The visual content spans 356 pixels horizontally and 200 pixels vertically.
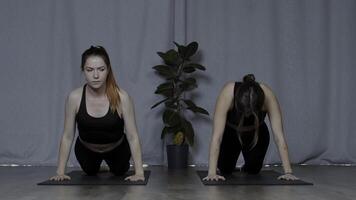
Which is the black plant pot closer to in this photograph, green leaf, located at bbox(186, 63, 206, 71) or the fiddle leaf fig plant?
the fiddle leaf fig plant

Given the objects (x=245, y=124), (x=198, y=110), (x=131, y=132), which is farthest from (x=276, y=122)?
(x=198, y=110)

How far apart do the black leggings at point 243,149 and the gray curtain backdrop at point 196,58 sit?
1.04 metres

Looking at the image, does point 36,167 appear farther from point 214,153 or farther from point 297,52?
point 297,52

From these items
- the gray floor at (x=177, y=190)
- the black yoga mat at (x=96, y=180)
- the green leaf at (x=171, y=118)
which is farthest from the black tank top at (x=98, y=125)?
the green leaf at (x=171, y=118)

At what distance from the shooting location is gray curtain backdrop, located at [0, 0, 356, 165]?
13.5 ft

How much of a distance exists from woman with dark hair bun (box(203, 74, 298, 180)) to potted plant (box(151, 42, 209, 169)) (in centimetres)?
83

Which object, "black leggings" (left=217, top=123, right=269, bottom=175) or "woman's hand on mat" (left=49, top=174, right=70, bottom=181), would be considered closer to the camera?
"woman's hand on mat" (left=49, top=174, right=70, bottom=181)

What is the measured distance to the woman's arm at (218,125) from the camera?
2730 millimetres

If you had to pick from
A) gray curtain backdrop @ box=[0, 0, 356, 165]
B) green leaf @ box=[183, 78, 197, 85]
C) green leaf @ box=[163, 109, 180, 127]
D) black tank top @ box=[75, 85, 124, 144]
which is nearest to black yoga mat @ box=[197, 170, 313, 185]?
black tank top @ box=[75, 85, 124, 144]

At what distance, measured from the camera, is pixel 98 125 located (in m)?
2.79

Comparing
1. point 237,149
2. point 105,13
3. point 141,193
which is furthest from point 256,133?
point 105,13

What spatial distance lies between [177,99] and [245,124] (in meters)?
1.18

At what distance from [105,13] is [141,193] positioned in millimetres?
2162

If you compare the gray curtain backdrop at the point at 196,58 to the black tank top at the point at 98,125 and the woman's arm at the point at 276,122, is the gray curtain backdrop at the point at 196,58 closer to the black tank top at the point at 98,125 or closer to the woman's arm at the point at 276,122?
the black tank top at the point at 98,125
